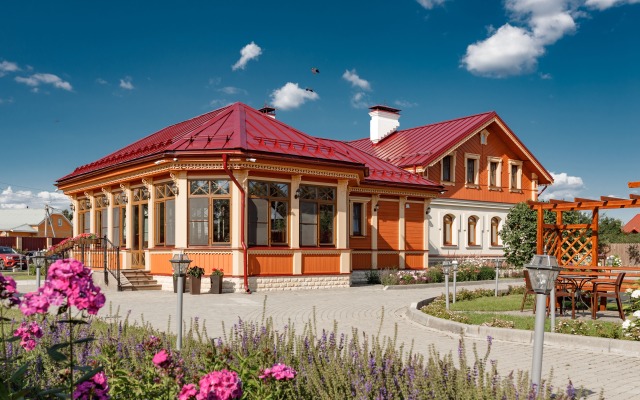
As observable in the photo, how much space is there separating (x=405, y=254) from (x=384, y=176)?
10.8 feet

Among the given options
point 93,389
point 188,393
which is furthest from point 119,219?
point 188,393

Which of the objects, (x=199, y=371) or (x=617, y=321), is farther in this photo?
(x=617, y=321)

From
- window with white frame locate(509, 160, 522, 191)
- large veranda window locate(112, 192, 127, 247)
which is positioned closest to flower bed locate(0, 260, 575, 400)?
large veranda window locate(112, 192, 127, 247)

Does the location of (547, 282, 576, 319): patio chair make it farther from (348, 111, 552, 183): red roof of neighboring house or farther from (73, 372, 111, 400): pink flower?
(348, 111, 552, 183): red roof of neighboring house

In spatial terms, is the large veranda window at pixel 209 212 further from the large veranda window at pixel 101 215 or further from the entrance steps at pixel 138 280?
the large veranda window at pixel 101 215

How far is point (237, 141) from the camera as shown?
19.0 m

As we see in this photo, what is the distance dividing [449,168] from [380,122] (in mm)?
5428

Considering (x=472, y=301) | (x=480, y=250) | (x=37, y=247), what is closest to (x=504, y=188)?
(x=480, y=250)

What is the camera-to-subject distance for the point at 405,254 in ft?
84.3

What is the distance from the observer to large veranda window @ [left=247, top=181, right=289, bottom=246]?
1927 cm

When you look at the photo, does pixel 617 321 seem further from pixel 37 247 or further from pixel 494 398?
pixel 37 247

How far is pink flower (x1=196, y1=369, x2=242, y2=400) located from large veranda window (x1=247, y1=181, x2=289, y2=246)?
1577 cm

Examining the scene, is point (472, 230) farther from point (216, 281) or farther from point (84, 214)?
point (84, 214)

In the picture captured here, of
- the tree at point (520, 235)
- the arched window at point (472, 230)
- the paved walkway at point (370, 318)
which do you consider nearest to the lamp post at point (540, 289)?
the paved walkway at point (370, 318)
